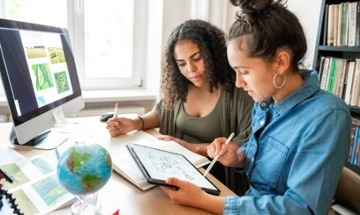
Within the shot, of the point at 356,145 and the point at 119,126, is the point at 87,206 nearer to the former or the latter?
the point at 119,126

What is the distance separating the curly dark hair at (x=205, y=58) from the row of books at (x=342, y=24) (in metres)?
0.51

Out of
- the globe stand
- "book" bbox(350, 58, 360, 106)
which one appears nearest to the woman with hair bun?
the globe stand

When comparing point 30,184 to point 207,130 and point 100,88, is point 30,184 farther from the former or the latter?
point 100,88

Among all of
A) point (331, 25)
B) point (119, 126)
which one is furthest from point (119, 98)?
point (331, 25)

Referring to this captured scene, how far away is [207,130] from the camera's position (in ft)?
4.09

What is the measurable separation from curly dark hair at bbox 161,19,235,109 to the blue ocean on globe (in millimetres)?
797

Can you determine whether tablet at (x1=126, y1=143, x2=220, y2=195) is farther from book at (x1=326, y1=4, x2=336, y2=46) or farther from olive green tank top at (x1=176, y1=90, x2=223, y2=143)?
book at (x1=326, y1=4, x2=336, y2=46)

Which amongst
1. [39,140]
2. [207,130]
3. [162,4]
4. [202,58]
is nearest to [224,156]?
[207,130]

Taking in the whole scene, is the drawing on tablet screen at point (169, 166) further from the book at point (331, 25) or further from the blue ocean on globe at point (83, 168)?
the book at point (331, 25)

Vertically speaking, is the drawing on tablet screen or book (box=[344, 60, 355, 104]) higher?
book (box=[344, 60, 355, 104])

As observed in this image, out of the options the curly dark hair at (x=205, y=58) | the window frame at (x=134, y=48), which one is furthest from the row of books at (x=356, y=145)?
the window frame at (x=134, y=48)

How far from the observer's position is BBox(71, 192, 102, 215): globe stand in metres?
0.65

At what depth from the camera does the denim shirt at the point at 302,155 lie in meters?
0.65

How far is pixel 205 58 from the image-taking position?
1.28 m
